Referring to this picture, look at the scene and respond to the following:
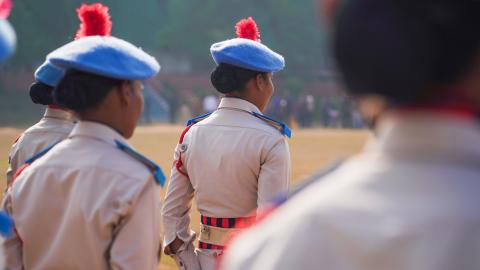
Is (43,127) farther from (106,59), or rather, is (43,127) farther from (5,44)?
(5,44)

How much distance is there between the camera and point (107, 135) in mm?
2316

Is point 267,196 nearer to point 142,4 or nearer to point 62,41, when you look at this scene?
point 62,41

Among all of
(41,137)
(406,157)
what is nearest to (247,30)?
(41,137)

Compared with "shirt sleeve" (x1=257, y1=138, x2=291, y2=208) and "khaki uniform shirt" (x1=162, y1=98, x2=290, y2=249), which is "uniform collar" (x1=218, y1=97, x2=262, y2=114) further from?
"shirt sleeve" (x1=257, y1=138, x2=291, y2=208)

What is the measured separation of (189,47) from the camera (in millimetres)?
37250

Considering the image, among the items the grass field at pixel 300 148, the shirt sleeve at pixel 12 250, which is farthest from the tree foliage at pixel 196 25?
the shirt sleeve at pixel 12 250

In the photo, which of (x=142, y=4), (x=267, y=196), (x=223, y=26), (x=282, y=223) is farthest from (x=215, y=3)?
(x=282, y=223)

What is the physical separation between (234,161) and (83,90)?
131cm

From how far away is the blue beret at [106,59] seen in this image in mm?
2268

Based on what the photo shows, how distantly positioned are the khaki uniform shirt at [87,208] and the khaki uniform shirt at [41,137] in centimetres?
148

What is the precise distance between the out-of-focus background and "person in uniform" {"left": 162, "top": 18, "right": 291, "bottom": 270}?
84.0ft

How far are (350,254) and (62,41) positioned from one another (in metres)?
33.9

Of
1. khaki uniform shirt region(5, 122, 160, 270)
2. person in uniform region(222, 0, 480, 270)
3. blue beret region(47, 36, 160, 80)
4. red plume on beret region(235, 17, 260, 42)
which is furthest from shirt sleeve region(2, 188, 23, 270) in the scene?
red plume on beret region(235, 17, 260, 42)

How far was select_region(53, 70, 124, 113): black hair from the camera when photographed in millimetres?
2301
